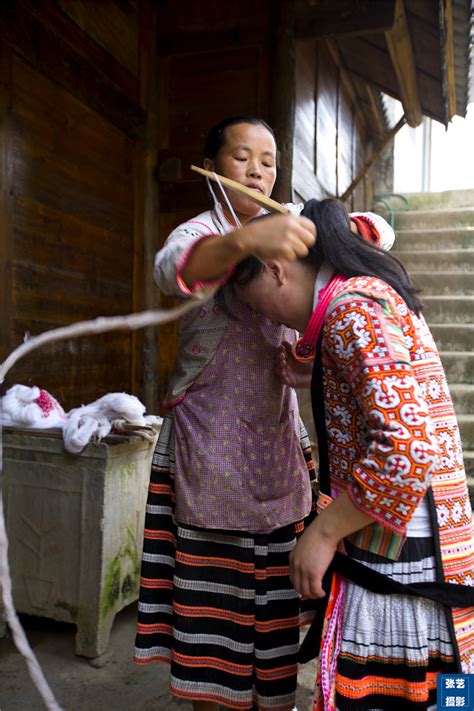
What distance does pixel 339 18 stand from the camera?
14.8 ft

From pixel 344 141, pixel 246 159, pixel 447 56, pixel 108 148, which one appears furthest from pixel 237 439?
pixel 344 141

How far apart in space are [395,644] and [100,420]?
1983 millimetres

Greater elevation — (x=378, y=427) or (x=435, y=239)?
(x=435, y=239)

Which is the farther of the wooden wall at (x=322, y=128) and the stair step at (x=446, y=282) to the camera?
the stair step at (x=446, y=282)

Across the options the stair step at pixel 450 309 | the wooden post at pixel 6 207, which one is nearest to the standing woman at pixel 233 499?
the wooden post at pixel 6 207

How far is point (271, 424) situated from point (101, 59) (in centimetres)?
330

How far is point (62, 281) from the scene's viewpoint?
3674 mm

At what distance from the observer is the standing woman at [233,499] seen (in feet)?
5.41

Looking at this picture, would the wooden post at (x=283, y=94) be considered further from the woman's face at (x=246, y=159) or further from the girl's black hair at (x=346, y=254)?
the girl's black hair at (x=346, y=254)

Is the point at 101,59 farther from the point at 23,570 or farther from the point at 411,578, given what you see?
the point at 411,578

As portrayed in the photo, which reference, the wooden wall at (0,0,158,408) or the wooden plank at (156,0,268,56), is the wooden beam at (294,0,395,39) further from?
the wooden wall at (0,0,158,408)

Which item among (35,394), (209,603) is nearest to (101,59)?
(35,394)

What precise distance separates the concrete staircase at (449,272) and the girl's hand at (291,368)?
4.19 m

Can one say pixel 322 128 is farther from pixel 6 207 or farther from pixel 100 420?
pixel 100 420
